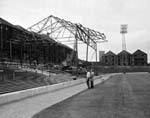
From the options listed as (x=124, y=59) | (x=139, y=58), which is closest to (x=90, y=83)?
(x=124, y=59)

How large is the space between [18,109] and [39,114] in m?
1.40

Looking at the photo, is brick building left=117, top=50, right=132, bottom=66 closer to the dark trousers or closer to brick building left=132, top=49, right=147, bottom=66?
brick building left=132, top=49, right=147, bottom=66

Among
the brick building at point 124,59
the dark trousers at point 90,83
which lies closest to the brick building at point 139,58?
the brick building at point 124,59

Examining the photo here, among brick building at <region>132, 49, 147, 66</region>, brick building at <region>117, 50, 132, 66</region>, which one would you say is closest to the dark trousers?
brick building at <region>117, 50, 132, 66</region>

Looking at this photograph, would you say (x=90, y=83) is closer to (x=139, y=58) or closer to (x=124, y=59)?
(x=124, y=59)

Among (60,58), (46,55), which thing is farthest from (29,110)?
(60,58)

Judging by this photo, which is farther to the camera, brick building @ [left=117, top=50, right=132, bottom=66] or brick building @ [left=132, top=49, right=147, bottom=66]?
brick building @ [left=132, top=49, right=147, bottom=66]

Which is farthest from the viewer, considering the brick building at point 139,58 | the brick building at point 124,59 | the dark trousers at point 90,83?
the brick building at point 139,58

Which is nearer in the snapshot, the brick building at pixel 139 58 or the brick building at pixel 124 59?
the brick building at pixel 124 59

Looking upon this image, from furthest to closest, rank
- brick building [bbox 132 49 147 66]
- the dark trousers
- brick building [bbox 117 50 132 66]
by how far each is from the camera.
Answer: brick building [bbox 132 49 147 66] < brick building [bbox 117 50 132 66] < the dark trousers

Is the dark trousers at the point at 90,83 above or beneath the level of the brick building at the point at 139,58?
beneath

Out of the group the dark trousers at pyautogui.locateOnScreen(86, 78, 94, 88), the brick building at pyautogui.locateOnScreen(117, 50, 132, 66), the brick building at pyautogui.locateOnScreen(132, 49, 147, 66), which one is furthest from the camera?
the brick building at pyautogui.locateOnScreen(132, 49, 147, 66)

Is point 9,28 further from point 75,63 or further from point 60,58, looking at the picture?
point 60,58

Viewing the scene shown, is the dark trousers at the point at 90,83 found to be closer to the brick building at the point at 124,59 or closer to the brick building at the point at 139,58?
the brick building at the point at 124,59
